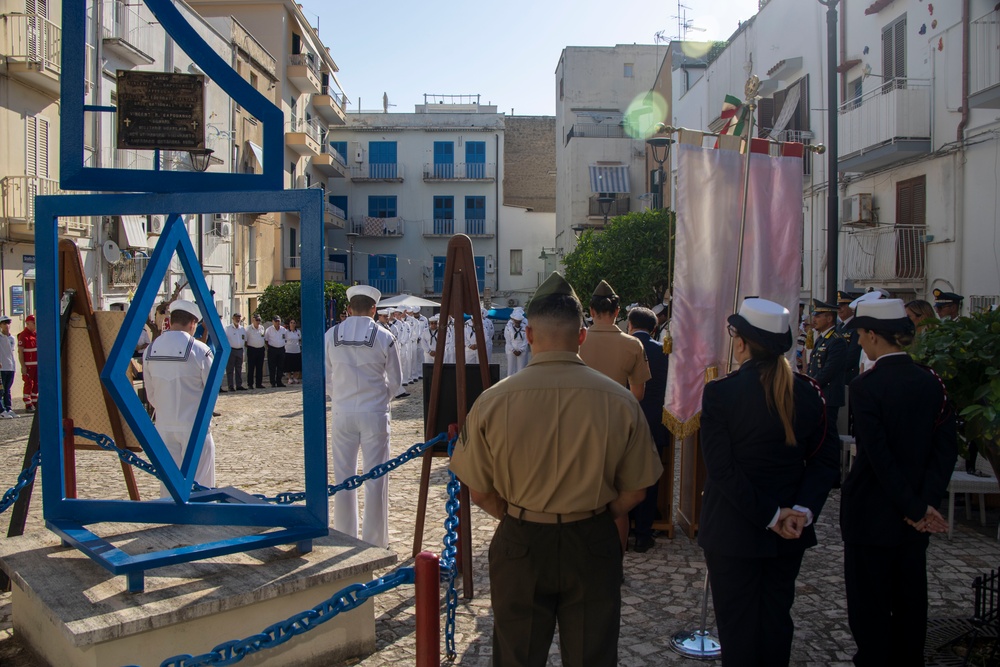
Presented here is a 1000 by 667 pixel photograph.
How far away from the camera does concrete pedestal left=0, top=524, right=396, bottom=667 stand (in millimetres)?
3785

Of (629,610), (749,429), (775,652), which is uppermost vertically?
(749,429)

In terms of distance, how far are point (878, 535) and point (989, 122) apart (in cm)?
1161

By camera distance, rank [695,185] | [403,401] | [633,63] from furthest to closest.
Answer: [633,63], [403,401], [695,185]

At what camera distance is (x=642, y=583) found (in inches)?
229

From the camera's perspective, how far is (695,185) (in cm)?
605

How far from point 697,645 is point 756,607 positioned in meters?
1.05

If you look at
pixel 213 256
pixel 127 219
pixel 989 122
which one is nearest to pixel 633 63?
pixel 213 256

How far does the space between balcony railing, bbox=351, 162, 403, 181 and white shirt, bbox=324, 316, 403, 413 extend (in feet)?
139

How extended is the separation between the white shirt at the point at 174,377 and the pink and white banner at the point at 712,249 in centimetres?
363

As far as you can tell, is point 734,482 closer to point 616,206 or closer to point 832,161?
point 832,161

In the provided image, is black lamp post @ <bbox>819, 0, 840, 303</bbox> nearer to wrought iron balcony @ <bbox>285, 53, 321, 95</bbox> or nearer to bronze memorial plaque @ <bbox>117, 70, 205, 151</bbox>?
bronze memorial plaque @ <bbox>117, 70, 205, 151</bbox>

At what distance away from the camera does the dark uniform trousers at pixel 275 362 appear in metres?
20.4

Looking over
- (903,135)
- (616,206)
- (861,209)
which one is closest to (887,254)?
(861,209)

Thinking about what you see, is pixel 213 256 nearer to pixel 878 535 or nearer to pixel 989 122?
pixel 989 122
